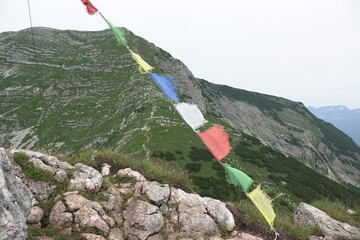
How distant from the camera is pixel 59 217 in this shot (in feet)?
19.9

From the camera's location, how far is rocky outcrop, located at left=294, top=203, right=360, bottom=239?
8745 mm

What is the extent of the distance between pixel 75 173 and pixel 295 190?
3224cm

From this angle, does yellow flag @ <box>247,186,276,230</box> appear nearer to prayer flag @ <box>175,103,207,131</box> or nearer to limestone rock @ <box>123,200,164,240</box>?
prayer flag @ <box>175,103,207,131</box>

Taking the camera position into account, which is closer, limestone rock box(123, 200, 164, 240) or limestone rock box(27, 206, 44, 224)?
limestone rock box(27, 206, 44, 224)

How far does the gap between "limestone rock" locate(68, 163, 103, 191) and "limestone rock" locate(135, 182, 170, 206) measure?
1.38m

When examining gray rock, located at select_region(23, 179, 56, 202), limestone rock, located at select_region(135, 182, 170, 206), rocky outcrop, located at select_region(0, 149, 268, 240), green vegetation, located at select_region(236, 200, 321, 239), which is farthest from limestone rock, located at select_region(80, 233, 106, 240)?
green vegetation, located at select_region(236, 200, 321, 239)

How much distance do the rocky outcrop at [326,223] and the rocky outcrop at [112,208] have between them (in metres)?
4.14

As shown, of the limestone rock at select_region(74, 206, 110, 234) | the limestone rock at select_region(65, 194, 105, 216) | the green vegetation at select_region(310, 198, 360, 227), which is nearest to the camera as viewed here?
the limestone rock at select_region(74, 206, 110, 234)

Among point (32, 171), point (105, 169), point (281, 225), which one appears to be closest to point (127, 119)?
point (105, 169)

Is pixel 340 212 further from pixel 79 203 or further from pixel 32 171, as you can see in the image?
pixel 32 171

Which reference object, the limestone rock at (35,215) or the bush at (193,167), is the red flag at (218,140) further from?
the bush at (193,167)

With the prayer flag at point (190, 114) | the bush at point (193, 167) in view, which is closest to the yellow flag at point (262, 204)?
the prayer flag at point (190, 114)

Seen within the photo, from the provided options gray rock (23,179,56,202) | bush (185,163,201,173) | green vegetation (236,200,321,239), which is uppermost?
gray rock (23,179,56,202)

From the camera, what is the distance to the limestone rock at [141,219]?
21.2 feet
